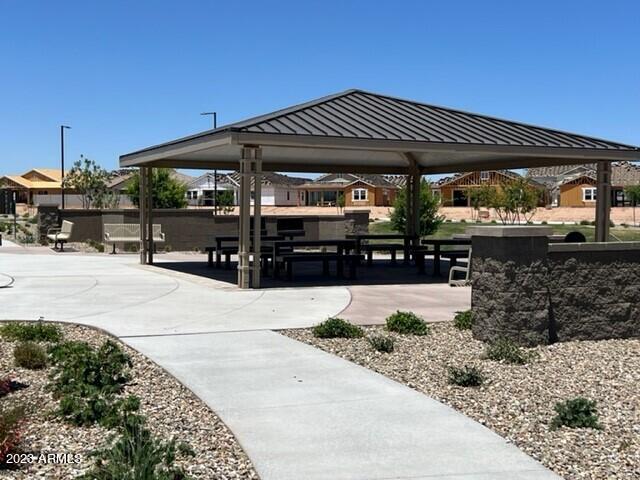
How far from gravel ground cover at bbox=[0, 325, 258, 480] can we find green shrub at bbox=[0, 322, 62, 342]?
1398 mm

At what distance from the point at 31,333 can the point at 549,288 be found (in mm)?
6415

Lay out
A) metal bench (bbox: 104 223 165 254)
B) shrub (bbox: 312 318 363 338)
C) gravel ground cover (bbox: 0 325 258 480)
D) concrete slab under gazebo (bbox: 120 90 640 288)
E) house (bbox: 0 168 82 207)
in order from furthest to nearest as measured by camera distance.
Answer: house (bbox: 0 168 82 207)
metal bench (bbox: 104 223 165 254)
concrete slab under gazebo (bbox: 120 90 640 288)
shrub (bbox: 312 318 363 338)
gravel ground cover (bbox: 0 325 258 480)

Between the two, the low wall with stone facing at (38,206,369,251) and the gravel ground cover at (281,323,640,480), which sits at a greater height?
the low wall with stone facing at (38,206,369,251)

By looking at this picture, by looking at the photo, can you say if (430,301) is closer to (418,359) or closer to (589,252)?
(589,252)

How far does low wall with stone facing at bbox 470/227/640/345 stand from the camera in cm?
980

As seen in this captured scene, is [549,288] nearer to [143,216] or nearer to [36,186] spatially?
[143,216]

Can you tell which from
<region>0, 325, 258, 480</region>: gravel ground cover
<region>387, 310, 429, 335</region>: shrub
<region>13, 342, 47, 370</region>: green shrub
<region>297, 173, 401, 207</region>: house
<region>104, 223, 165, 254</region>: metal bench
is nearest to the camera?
<region>0, 325, 258, 480</region>: gravel ground cover

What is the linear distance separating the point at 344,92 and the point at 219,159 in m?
4.62

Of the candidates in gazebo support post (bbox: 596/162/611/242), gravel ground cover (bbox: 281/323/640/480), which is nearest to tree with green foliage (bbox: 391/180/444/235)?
gazebo support post (bbox: 596/162/611/242)

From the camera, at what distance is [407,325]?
34.6 ft

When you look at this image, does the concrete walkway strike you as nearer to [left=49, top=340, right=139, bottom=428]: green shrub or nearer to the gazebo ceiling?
[left=49, top=340, right=139, bottom=428]: green shrub

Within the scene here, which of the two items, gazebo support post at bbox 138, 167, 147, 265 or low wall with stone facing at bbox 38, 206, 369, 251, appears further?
low wall with stone facing at bbox 38, 206, 369, 251

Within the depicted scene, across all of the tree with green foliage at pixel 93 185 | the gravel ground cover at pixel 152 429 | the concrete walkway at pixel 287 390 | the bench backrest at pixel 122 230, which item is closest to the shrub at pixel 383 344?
the concrete walkway at pixel 287 390

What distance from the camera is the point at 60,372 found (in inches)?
310
